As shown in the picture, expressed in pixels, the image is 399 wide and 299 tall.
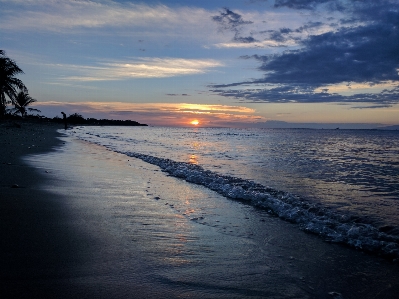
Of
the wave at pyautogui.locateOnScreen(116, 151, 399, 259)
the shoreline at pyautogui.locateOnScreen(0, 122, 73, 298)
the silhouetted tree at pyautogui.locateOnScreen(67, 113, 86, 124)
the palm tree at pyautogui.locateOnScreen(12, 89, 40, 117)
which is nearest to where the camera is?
the shoreline at pyautogui.locateOnScreen(0, 122, 73, 298)

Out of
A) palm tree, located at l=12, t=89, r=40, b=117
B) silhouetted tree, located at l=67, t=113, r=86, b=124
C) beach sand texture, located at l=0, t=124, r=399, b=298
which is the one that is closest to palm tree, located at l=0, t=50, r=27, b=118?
palm tree, located at l=12, t=89, r=40, b=117

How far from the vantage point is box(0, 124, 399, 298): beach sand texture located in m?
3.22

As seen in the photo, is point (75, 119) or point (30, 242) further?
point (75, 119)

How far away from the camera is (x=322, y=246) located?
16.3 feet

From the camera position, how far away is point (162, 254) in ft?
13.5

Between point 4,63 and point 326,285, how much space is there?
52147 millimetres

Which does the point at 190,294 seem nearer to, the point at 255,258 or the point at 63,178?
the point at 255,258

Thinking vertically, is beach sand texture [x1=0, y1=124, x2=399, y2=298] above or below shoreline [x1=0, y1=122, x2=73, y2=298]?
below

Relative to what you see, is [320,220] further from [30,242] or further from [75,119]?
[75,119]

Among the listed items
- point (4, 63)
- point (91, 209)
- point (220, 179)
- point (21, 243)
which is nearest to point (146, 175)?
point (220, 179)

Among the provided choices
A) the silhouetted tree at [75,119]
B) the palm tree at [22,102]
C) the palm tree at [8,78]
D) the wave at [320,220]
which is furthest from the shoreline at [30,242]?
the silhouetted tree at [75,119]

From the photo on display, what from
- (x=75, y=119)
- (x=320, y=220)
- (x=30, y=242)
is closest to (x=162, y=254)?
(x=30, y=242)

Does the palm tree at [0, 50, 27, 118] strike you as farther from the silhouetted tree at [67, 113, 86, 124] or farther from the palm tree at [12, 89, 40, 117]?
the silhouetted tree at [67, 113, 86, 124]

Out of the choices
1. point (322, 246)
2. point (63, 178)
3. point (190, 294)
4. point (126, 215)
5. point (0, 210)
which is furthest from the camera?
point (63, 178)
